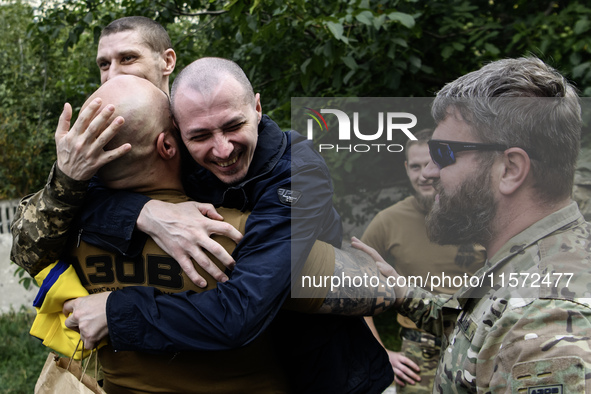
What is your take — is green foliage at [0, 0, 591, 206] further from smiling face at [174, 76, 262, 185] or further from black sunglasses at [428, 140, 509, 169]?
smiling face at [174, 76, 262, 185]

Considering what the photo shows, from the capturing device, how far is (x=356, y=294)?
5.94 feet

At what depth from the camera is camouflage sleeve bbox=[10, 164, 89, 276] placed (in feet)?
5.82

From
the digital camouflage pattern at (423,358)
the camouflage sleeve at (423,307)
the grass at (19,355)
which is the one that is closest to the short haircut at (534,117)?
the camouflage sleeve at (423,307)

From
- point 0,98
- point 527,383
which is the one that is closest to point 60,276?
point 527,383

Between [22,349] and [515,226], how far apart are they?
4853 millimetres

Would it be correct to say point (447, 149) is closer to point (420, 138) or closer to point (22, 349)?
point (420, 138)

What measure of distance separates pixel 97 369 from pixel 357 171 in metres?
1.35

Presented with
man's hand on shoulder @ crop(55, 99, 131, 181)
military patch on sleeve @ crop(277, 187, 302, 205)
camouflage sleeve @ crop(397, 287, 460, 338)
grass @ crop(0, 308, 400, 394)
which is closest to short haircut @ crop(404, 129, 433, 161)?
military patch on sleeve @ crop(277, 187, 302, 205)

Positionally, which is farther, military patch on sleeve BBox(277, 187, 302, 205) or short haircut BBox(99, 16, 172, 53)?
short haircut BBox(99, 16, 172, 53)

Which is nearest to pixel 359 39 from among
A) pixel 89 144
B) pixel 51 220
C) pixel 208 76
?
pixel 208 76

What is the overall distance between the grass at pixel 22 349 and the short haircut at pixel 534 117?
3777mm

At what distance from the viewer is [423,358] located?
2836 millimetres

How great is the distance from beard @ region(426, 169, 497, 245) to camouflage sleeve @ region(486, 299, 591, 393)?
343 millimetres

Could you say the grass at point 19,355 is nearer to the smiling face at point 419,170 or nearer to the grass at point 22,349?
the grass at point 22,349
